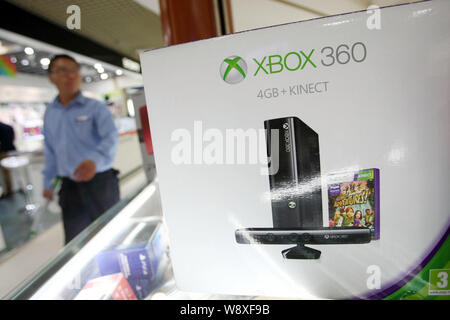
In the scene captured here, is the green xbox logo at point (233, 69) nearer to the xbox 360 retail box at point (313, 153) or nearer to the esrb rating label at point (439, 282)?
the xbox 360 retail box at point (313, 153)

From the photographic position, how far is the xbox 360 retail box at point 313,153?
0.47 m

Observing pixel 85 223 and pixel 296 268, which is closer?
pixel 296 268

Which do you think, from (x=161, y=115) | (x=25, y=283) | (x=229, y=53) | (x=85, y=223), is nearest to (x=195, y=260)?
(x=161, y=115)

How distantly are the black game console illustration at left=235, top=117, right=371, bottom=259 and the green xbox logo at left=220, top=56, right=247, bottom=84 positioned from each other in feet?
0.32

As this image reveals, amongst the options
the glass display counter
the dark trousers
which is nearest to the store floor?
the dark trousers

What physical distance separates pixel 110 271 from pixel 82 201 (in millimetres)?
1042

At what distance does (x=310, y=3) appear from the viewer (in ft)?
2.18

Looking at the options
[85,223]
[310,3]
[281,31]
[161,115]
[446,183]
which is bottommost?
[85,223]

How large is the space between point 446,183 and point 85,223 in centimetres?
186

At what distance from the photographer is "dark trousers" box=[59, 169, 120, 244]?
178 cm

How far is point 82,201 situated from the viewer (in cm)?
177

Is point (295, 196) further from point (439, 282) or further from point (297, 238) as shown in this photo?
point (439, 282)

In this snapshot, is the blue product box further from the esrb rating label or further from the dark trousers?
the dark trousers

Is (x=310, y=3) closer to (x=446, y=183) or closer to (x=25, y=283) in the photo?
(x=446, y=183)
